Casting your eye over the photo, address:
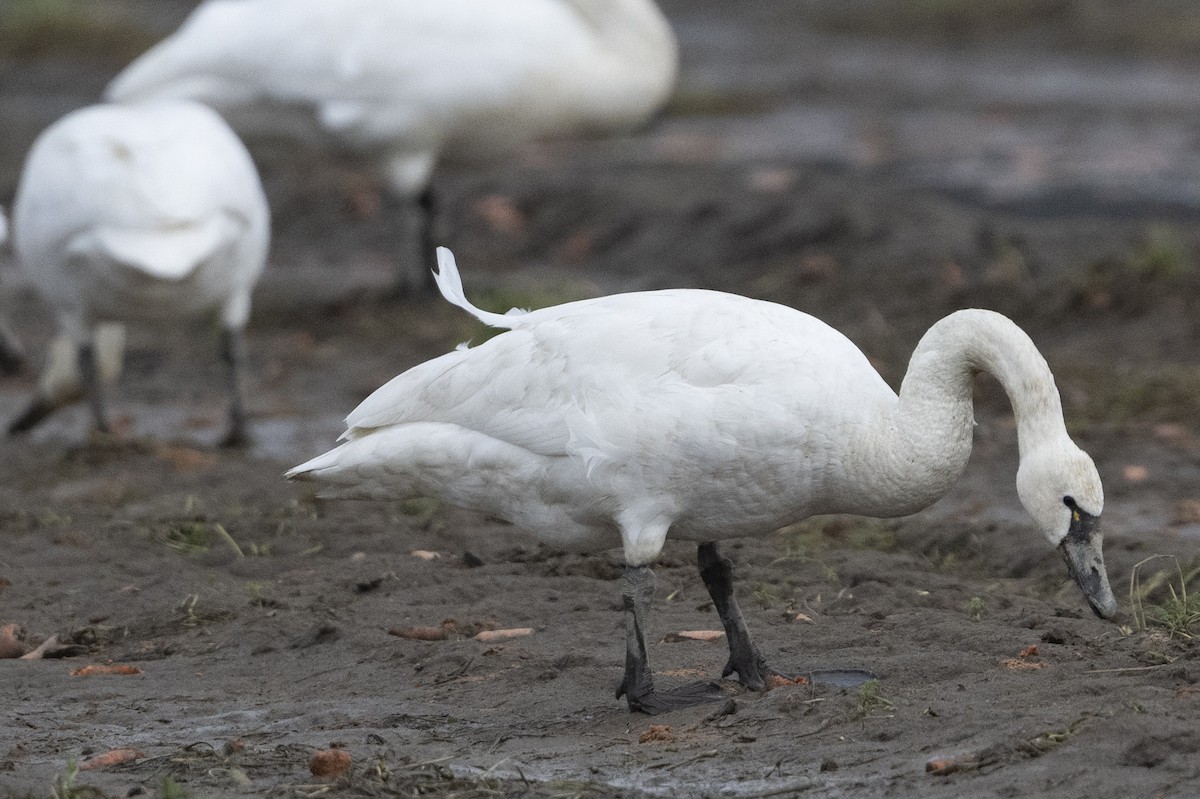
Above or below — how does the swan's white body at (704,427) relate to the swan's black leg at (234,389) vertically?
above

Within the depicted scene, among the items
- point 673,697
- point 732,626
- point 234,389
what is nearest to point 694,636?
point 732,626

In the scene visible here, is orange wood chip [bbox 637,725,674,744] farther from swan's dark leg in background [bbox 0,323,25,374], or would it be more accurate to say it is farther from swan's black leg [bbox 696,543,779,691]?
swan's dark leg in background [bbox 0,323,25,374]

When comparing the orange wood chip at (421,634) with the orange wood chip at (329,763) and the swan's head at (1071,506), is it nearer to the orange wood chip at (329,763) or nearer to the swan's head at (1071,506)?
the orange wood chip at (329,763)

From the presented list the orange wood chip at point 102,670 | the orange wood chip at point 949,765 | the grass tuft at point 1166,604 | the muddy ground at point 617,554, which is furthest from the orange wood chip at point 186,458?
the orange wood chip at point 949,765

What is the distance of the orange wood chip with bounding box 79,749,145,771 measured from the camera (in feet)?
14.6

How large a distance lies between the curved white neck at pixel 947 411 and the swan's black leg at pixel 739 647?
512 mm

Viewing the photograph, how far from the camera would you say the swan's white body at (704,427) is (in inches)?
177

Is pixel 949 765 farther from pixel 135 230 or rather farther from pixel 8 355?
pixel 8 355

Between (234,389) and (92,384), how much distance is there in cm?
65

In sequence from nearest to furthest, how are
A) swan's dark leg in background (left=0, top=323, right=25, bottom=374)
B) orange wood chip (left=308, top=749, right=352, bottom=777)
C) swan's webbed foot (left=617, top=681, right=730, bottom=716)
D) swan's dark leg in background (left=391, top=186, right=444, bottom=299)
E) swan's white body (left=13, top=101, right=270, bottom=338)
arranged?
1. orange wood chip (left=308, top=749, right=352, bottom=777)
2. swan's webbed foot (left=617, top=681, right=730, bottom=716)
3. swan's white body (left=13, top=101, right=270, bottom=338)
4. swan's dark leg in background (left=0, top=323, right=25, bottom=374)
5. swan's dark leg in background (left=391, top=186, right=444, bottom=299)

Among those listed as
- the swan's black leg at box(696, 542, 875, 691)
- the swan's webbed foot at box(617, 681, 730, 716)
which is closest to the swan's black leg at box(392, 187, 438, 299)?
the swan's black leg at box(696, 542, 875, 691)

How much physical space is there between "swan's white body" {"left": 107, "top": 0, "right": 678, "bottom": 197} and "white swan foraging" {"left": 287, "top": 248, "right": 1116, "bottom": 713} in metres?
5.76

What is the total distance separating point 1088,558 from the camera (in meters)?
4.45

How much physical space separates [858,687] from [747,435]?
0.72 meters
